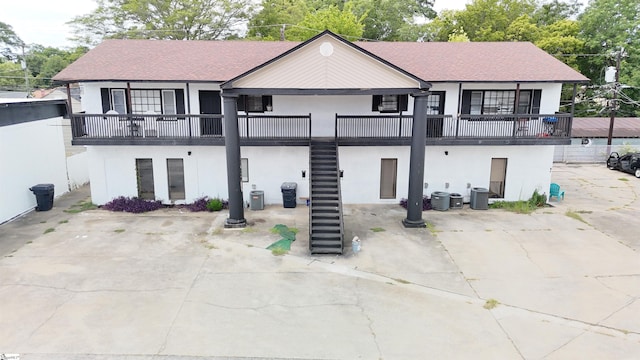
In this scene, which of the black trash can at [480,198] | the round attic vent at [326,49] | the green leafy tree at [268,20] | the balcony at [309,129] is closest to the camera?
the round attic vent at [326,49]

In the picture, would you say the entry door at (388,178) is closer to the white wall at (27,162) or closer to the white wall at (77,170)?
the white wall at (27,162)

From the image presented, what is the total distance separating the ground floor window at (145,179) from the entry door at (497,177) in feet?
50.0

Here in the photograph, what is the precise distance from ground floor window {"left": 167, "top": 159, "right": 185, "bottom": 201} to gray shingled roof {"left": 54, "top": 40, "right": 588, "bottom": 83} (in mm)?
3643

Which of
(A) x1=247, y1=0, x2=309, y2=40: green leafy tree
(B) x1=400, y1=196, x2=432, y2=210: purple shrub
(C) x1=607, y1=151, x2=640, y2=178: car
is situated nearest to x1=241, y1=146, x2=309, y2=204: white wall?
(B) x1=400, y1=196, x2=432, y2=210: purple shrub

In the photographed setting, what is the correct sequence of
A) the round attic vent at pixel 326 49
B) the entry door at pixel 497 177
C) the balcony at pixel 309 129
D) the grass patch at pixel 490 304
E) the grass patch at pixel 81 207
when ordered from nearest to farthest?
1. the grass patch at pixel 490 304
2. the round attic vent at pixel 326 49
3. the balcony at pixel 309 129
4. the grass patch at pixel 81 207
5. the entry door at pixel 497 177

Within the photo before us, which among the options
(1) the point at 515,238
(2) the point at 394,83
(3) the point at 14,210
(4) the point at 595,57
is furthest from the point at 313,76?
(4) the point at 595,57

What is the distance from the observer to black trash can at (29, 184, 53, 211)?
59.5ft

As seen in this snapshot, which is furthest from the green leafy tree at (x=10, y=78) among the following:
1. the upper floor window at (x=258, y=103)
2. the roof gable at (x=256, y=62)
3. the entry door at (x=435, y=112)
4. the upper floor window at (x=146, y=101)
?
the entry door at (x=435, y=112)

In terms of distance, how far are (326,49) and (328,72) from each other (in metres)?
0.79

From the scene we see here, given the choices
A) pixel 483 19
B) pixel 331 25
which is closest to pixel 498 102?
pixel 331 25

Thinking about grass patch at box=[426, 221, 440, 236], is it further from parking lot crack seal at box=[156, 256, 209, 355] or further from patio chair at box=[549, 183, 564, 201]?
parking lot crack seal at box=[156, 256, 209, 355]

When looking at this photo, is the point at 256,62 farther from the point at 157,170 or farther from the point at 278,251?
the point at 278,251

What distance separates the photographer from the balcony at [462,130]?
18.6 meters

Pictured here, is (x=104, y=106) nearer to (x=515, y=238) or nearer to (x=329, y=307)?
(x=329, y=307)
